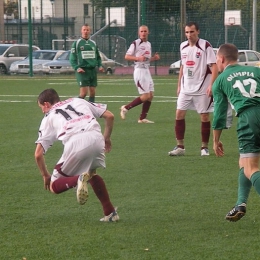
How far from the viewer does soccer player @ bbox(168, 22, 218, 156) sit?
1173 cm

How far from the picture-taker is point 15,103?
816 inches

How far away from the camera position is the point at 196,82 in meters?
11.8

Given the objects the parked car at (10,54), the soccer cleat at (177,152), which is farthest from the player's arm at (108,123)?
the parked car at (10,54)

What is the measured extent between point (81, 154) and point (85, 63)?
1133 cm

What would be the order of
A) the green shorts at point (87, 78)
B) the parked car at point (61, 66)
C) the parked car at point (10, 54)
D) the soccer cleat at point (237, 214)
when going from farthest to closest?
1. the parked car at point (10, 54)
2. the parked car at point (61, 66)
3. the green shorts at point (87, 78)
4. the soccer cleat at point (237, 214)

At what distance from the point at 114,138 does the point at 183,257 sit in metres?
7.66

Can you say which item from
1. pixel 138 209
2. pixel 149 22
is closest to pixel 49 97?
pixel 138 209

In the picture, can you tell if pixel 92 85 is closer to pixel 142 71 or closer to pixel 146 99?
pixel 142 71

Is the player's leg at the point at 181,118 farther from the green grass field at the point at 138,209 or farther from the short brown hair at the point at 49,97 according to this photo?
the short brown hair at the point at 49,97

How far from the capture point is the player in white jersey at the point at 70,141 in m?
7.03

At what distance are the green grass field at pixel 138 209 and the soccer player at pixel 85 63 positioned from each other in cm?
424

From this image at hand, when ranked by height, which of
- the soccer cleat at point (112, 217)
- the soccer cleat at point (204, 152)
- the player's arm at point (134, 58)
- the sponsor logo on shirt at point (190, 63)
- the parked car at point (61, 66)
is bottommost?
the parked car at point (61, 66)

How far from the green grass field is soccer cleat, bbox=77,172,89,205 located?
32cm

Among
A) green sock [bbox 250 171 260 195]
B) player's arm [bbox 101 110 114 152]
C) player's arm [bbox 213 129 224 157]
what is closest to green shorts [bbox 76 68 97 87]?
player's arm [bbox 101 110 114 152]
